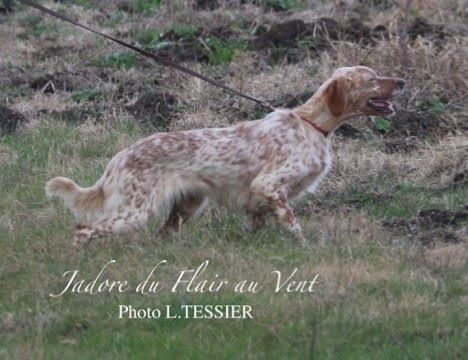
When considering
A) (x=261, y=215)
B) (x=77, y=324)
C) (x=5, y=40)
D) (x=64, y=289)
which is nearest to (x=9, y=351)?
(x=77, y=324)

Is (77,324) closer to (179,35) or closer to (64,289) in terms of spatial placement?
(64,289)

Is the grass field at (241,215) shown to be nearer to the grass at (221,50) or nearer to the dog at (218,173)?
the grass at (221,50)

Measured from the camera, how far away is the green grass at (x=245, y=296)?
6.45 metres

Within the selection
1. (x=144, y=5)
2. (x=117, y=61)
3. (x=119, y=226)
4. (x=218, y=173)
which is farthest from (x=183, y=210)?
(x=144, y=5)

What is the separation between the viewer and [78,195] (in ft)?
28.0

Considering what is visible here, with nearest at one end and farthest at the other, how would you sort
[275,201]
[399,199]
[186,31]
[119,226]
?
[119,226] < [275,201] < [399,199] < [186,31]

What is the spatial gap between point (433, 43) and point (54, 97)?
387cm

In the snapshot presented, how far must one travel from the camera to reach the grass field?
6645 mm

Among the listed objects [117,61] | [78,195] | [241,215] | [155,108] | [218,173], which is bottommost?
[117,61]

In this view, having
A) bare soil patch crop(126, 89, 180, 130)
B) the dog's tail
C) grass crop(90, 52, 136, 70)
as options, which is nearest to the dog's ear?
the dog's tail

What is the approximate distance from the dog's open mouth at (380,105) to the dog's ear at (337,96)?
20 cm

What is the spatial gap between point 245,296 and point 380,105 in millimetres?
2283

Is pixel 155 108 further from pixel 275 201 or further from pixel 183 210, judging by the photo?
pixel 275 201

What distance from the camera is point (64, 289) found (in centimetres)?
747
